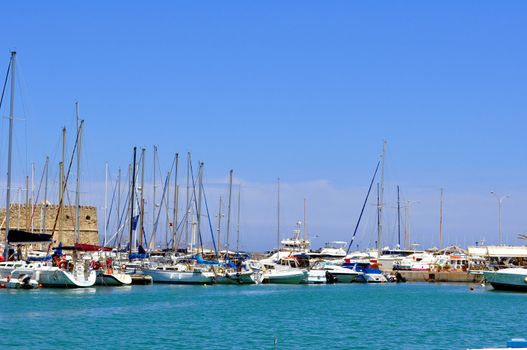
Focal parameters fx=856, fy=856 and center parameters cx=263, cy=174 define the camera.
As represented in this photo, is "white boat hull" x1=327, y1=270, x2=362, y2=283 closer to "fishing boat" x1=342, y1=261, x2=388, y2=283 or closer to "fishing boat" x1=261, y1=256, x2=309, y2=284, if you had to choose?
"fishing boat" x1=342, y1=261, x2=388, y2=283

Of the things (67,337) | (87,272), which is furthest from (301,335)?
(87,272)

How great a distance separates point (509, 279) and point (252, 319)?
1185 inches

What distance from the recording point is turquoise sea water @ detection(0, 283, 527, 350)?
33.5 m

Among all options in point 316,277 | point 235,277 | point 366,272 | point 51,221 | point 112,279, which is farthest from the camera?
point 51,221

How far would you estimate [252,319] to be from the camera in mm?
42781

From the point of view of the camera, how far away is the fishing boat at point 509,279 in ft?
213

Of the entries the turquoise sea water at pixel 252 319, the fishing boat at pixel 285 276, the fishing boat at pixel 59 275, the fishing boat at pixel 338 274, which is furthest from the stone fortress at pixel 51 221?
the fishing boat at pixel 338 274

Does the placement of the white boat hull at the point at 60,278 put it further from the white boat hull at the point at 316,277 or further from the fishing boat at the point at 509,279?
the fishing boat at the point at 509,279

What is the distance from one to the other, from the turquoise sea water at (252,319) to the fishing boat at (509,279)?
115 cm

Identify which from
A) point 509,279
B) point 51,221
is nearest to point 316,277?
point 509,279

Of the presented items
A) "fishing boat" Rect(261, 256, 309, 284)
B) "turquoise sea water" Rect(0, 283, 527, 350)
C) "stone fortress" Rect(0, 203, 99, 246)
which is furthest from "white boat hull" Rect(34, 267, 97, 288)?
"stone fortress" Rect(0, 203, 99, 246)

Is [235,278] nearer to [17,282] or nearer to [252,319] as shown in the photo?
[17,282]

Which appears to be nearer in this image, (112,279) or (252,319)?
(252,319)

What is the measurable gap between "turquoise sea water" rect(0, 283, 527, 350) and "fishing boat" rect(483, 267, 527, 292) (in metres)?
1.15
